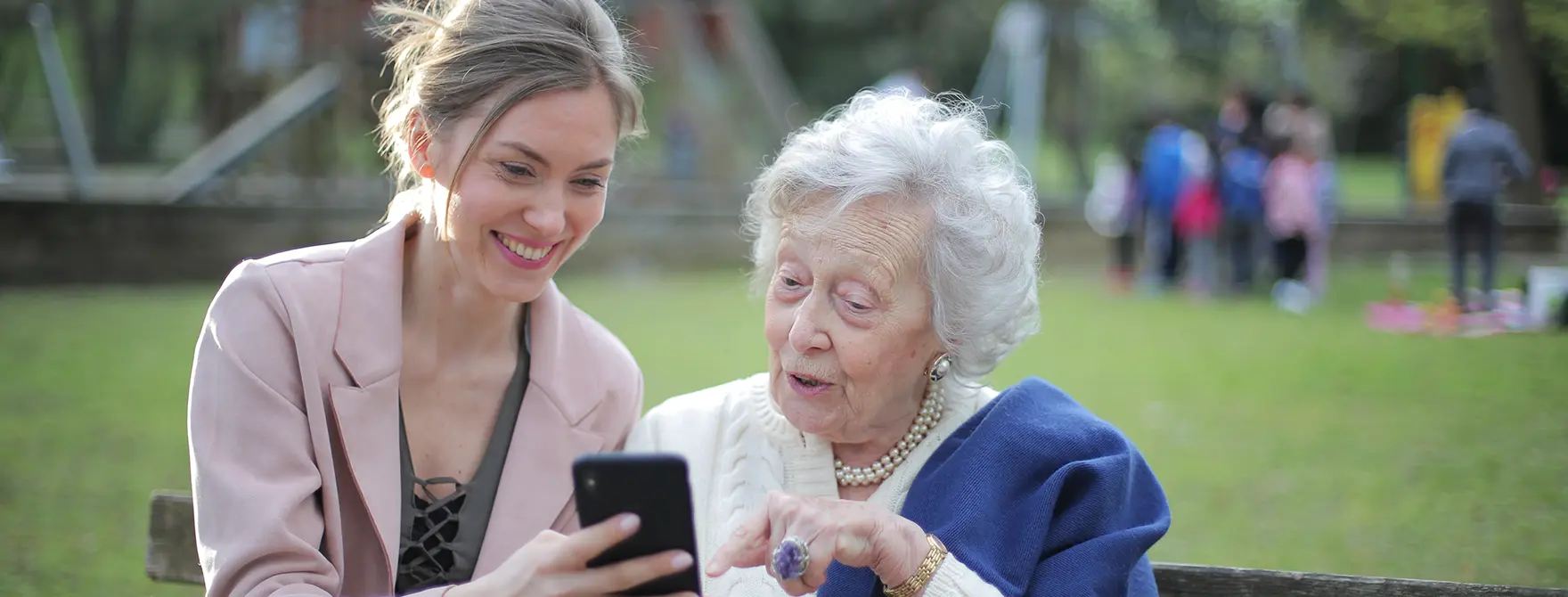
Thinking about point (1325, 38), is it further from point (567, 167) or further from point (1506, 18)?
point (567, 167)

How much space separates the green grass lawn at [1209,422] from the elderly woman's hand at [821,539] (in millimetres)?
1292

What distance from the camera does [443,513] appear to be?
2.79m

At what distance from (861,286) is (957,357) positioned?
0.94ft

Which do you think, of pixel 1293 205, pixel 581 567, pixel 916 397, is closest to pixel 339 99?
pixel 1293 205

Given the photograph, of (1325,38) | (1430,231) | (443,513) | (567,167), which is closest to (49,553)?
(443,513)

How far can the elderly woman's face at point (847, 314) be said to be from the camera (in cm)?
263

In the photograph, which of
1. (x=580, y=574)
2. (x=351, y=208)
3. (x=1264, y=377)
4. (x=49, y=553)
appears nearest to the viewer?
(x=580, y=574)

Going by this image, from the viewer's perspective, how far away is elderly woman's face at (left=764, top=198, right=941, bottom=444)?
8.64ft

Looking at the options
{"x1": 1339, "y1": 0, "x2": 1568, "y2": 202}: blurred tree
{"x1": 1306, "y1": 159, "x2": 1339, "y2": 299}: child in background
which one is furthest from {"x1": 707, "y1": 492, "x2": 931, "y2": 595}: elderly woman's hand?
{"x1": 1306, "y1": 159, "x2": 1339, "y2": 299}: child in background

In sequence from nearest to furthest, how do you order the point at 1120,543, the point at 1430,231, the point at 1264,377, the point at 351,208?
the point at 1120,543, the point at 1264,377, the point at 351,208, the point at 1430,231

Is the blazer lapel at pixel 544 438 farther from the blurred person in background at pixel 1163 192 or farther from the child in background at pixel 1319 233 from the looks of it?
the blurred person in background at pixel 1163 192

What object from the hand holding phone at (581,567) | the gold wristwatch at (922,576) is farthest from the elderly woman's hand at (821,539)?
the hand holding phone at (581,567)

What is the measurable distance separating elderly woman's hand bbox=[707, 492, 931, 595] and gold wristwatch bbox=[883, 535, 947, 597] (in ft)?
0.04

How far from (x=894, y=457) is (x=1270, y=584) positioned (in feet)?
2.62
